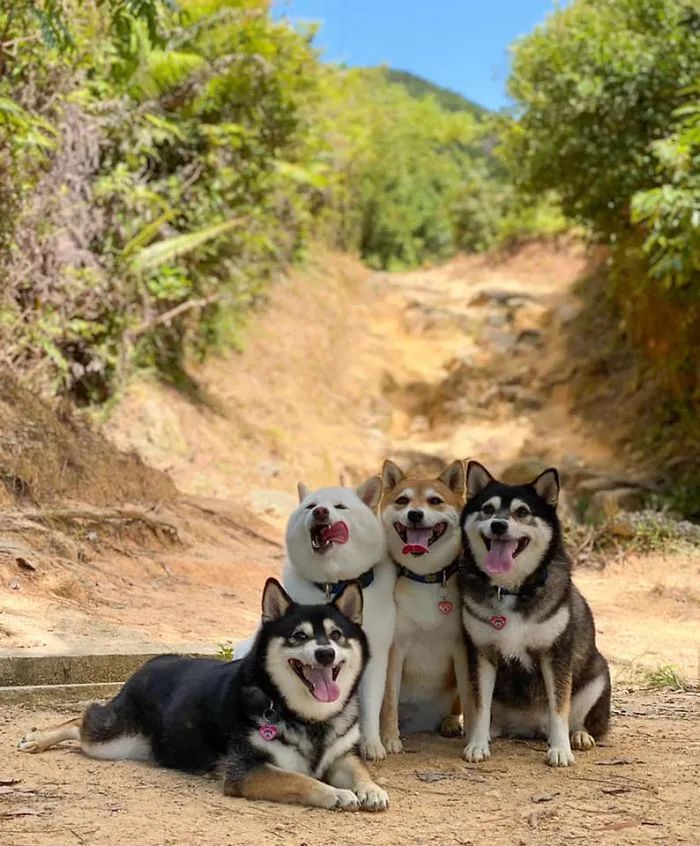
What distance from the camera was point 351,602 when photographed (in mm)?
4645

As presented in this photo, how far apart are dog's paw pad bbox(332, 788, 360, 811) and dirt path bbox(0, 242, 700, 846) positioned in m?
0.09

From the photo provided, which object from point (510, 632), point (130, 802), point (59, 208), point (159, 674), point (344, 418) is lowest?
point (130, 802)

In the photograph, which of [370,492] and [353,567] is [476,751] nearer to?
[353,567]

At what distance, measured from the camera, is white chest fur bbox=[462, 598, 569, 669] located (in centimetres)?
496

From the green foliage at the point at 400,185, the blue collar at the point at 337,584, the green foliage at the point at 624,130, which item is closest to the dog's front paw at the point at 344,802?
the blue collar at the point at 337,584

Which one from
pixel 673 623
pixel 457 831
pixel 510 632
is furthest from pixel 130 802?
pixel 673 623

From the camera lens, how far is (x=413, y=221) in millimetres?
34156

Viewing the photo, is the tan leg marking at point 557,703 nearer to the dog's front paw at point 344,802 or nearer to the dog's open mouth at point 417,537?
the dog's open mouth at point 417,537

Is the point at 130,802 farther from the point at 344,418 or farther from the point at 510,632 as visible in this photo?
the point at 344,418

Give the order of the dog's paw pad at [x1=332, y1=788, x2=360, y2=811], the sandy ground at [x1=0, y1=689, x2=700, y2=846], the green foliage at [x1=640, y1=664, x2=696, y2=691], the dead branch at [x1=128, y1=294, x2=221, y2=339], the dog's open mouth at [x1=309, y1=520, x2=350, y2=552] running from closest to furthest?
the sandy ground at [x1=0, y1=689, x2=700, y2=846] < the dog's paw pad at [x1=332, y1=788, x2=360, y2=811] < the dog's open mouth at [x1=309, y1=520, x2=350, y2=552] < the green foliage at [x1=640, y1=664, x2=696, y2=691] < the dead branch at [x1=128, y1=294, x2=221, y2=339]

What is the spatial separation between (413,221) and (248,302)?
1573cm

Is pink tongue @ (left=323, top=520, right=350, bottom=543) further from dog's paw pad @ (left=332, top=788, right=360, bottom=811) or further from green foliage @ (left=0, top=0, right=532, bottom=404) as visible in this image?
green foliage @ (left=0, top=0, right=532, bottom=404)

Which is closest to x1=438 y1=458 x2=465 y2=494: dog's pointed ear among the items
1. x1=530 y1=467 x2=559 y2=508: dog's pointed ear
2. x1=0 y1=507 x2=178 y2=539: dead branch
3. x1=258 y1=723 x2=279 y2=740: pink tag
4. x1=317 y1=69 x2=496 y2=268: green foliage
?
x1=530 y1=467 x2=559 y2=508: dog's pointed ear

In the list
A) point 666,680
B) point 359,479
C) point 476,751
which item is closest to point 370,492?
point 476,751
